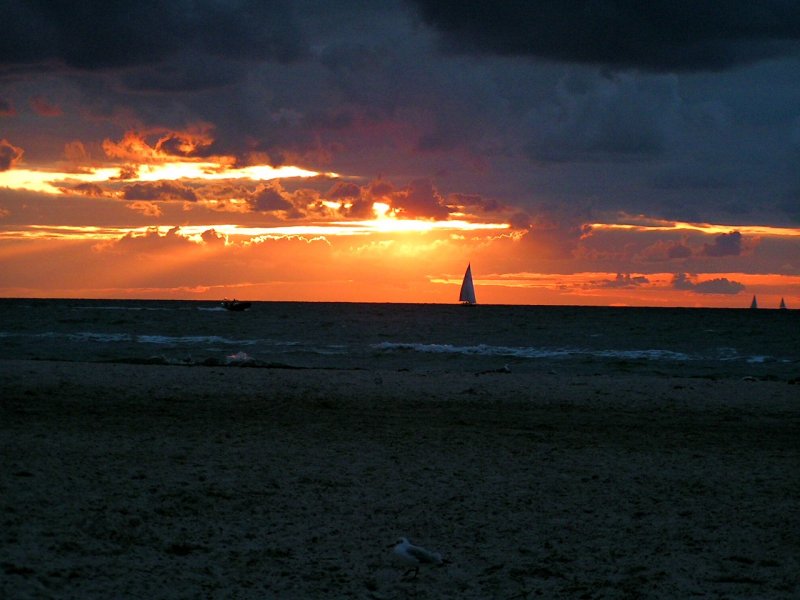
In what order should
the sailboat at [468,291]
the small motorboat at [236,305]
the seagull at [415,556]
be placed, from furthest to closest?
the sailboat at [468,291] < the small motorboat at [236,305] < the seagull at [415,556]

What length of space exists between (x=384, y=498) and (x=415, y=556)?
1971mm

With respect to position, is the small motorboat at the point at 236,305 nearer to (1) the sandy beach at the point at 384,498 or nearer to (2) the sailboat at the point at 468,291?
(2) the sailboat at the point at 468,291

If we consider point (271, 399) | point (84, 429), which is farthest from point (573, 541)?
point (271, 399)

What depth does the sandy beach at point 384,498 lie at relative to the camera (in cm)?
729

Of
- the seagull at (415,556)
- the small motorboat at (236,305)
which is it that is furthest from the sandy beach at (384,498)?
the small motorboat at (236,305)

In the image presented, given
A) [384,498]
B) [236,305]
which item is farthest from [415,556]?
[236,305]

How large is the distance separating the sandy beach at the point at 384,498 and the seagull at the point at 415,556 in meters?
0.13

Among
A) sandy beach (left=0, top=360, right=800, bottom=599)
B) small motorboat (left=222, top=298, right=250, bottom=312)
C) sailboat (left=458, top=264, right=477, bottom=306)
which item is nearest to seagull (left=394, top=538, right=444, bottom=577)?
sandy beach (left=0, top=360, right=800, bottom=599)

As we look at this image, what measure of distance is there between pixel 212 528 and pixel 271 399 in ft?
29.7

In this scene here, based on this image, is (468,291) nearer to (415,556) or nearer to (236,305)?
(236,305)

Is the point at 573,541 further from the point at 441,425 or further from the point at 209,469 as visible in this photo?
the point at 441,425

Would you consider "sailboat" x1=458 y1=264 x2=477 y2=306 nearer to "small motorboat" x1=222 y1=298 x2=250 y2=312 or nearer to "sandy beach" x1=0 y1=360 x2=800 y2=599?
"small motorboat" x1=222 y1=298 x2=250 y2=312

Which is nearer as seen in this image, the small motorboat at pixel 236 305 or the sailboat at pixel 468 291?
the small motorboat at pixel 236 305

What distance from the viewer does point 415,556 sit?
7801mm
